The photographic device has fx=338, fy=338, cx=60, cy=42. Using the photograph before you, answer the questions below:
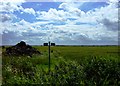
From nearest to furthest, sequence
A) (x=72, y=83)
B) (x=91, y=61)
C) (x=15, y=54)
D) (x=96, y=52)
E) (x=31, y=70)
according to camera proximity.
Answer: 1. (x=72, y=83)
2. (x=91, y=61)
3. (x=31, y=70)
4. (x=96, y=52)
5. (x=15, y=54)

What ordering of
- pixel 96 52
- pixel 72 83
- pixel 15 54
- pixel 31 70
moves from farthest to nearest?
1. pixel 15 54
2. pixel 96 52
3. pixel 31 70
4. pixel 72 83

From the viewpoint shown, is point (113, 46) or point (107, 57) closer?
point (107, 57)

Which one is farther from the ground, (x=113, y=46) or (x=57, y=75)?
→ (x=113, y=46)

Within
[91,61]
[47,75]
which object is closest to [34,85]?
[47,75]

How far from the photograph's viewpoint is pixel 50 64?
6.45 metres

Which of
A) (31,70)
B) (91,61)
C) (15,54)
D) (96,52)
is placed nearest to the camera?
(91,61)

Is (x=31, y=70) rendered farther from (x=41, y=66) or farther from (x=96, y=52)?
(x=96, y=52)

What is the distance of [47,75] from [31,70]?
98cm

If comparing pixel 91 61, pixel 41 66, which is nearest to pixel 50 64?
pixel 41 66

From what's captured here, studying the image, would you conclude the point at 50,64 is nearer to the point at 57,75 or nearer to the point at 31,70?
the point at 31,70

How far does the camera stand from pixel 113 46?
639cm

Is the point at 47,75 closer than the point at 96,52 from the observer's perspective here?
Yes

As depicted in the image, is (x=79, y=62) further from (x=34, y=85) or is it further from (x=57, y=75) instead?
(x=34, y=85)

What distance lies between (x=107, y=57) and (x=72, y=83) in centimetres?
89
